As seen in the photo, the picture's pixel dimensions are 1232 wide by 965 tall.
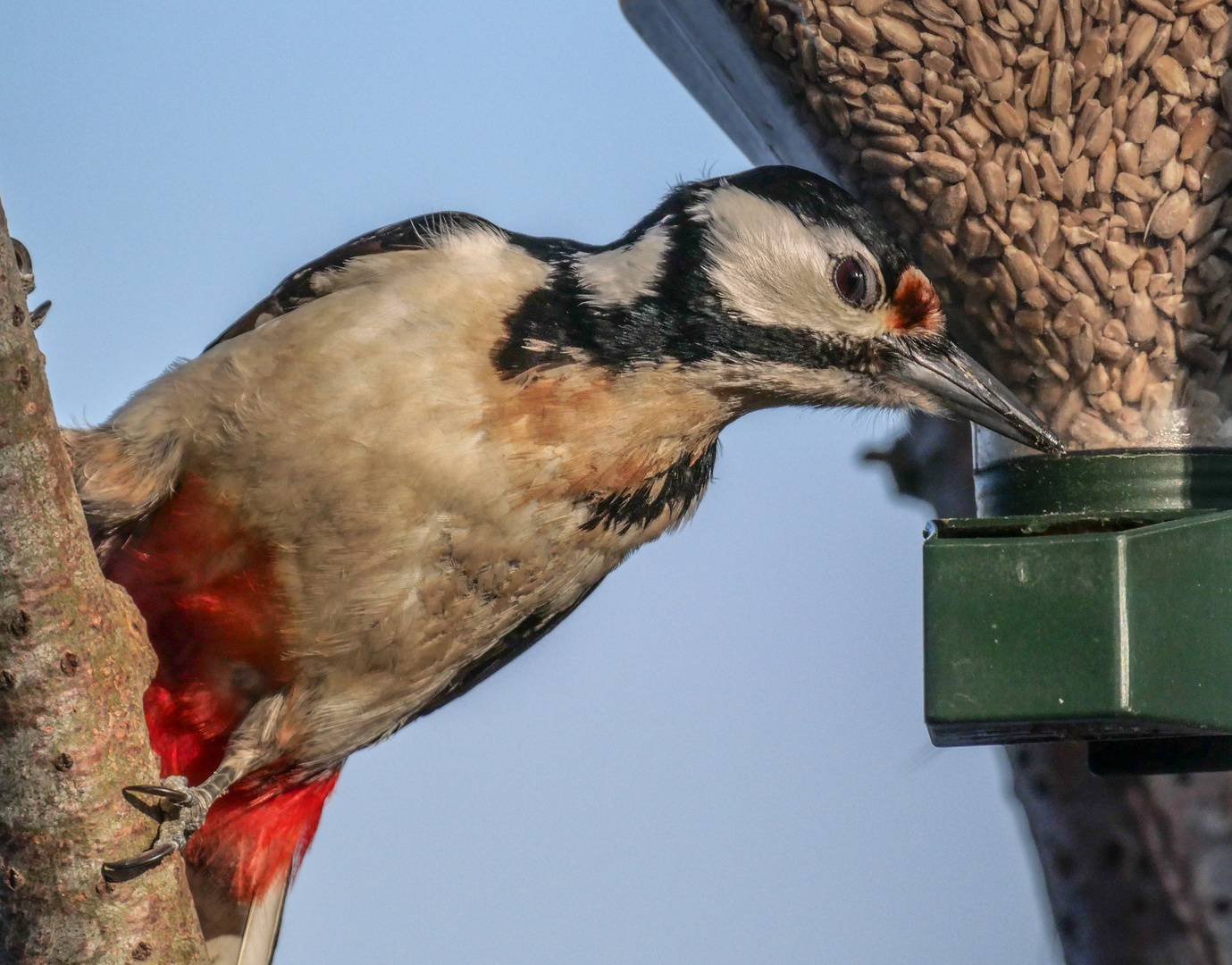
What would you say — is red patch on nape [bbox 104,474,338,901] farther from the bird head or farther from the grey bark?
the grey bark

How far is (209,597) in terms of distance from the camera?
137 inches

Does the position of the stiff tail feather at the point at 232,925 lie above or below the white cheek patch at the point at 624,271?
below

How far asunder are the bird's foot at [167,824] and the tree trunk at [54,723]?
0.02 metres

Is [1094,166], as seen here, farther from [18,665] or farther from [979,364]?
[18,665]

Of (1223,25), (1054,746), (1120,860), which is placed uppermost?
(1223,25)

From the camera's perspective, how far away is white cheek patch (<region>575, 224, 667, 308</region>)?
324cm

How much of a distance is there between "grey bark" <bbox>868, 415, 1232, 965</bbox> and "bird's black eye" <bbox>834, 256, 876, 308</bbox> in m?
1.19

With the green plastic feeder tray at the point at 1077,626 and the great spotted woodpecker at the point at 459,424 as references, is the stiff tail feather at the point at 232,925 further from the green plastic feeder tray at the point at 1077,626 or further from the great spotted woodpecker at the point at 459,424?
the green plastic feeder tray at the point at 1077,626

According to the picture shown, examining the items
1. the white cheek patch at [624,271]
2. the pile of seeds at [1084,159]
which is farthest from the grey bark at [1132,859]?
the white cheek patch at [624,271]

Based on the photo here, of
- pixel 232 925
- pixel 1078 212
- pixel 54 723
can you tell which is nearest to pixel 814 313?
pixel 1078 212

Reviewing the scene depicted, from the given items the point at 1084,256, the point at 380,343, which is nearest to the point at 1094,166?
the point at 1084,256

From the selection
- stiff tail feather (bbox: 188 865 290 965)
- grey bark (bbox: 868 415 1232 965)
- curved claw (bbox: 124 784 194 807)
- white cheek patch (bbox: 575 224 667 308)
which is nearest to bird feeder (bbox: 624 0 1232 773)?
white cheek patch (bbox: 575 224 667 308)

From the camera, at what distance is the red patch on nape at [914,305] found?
10.5 feet

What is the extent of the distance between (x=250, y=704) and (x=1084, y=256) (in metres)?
2.11
